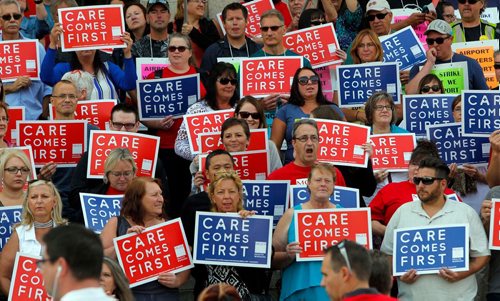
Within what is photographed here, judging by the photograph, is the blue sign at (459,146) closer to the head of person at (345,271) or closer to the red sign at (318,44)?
the red sign at (318,44)

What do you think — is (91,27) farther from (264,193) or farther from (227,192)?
(227,192)

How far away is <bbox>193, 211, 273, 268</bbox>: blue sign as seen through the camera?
13.3 m

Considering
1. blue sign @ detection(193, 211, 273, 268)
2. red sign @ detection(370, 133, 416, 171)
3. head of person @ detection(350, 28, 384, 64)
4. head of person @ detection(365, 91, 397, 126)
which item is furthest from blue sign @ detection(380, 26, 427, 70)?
blue sign @ detection(193, 211, 273, 268)

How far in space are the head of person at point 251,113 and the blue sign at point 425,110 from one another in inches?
70.5

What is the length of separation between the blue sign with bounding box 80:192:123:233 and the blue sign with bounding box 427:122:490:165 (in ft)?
11.7

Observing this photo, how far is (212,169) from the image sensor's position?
14.0m

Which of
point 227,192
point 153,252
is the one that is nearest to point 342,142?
point 227,192

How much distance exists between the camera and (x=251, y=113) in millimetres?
15430

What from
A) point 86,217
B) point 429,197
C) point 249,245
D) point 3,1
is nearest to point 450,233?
point 429,197

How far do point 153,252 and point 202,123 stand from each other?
2727 mm

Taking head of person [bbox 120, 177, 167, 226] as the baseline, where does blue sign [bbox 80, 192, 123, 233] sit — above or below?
below

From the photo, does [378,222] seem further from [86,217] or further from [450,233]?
[86,217]

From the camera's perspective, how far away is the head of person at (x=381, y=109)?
15.4m

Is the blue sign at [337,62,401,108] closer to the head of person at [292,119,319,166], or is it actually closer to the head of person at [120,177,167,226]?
the head of person at [292,119,319,166]
